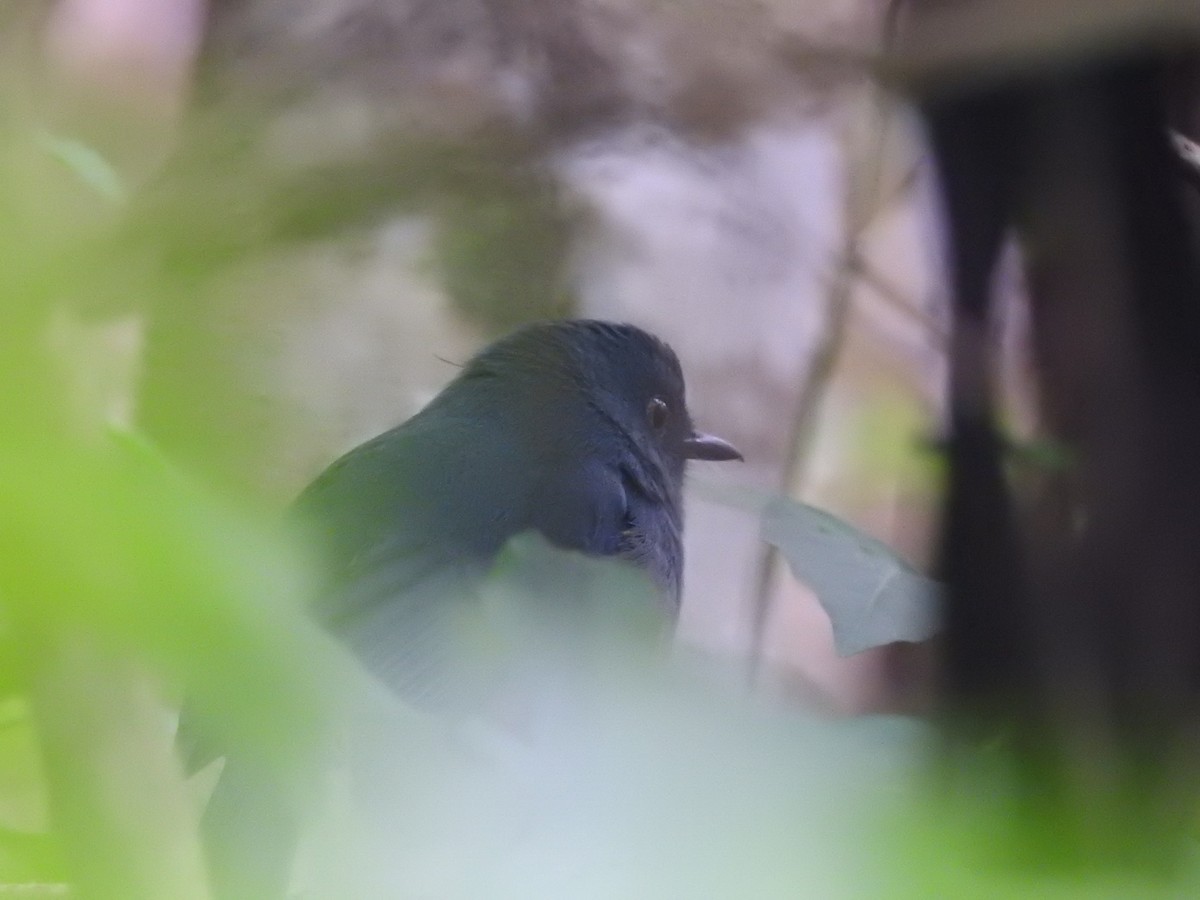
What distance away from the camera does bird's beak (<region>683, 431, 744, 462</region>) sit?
151 cm

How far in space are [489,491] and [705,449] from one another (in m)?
0.42

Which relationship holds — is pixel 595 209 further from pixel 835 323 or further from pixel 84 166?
pixel 84 166

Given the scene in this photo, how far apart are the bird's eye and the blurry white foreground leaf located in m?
0.65

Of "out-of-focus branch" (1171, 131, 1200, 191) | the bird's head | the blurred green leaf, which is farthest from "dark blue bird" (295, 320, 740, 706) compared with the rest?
"out-of-focus branch" (1171, 131, 1200, 191)

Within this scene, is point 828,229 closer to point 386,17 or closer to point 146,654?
point 386,17

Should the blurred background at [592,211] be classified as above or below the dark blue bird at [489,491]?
above

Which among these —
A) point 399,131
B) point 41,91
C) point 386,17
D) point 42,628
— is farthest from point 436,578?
point 386,17

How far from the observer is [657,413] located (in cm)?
146

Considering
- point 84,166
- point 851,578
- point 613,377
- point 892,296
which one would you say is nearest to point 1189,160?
point 851,578

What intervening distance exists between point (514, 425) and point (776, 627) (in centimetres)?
93

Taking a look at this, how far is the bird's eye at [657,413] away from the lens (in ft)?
4.75

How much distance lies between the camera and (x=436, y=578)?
38.6 inches

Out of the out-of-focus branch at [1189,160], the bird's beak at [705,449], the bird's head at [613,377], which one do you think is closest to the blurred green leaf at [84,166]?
the bird's head at [613,377]

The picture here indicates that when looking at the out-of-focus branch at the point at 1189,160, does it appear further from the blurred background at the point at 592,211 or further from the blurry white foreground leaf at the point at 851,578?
the blurred background at the point at 592,211
